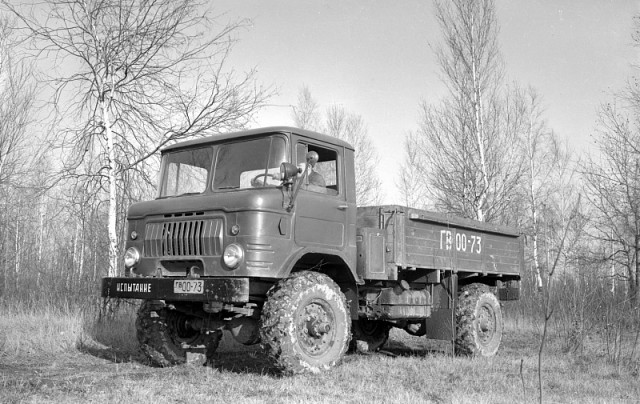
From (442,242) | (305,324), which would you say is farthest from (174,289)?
(442,242)

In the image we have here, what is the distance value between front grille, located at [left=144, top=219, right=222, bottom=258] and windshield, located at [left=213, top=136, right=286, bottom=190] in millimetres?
635

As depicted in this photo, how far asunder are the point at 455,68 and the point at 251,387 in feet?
57.7

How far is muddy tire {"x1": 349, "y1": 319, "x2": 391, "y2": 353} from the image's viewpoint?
33.3 feet

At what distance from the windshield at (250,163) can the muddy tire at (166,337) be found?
1.65 metres

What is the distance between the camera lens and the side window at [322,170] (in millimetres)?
7258

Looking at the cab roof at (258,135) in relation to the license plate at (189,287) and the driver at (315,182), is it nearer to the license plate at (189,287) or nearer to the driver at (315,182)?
the driver at (315,182)

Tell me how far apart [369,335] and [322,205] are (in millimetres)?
3795

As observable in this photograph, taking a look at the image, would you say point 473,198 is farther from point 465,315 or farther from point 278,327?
point 278,327

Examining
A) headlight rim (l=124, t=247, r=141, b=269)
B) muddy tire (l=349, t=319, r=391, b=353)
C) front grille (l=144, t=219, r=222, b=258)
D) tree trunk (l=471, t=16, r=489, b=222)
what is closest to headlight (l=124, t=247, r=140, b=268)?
headlight rim (l=124, t=247, r=141, b=269)

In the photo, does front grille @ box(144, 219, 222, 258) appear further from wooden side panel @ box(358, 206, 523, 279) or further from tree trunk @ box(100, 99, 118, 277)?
tree trunk @ box(100, 99, 118, 277)

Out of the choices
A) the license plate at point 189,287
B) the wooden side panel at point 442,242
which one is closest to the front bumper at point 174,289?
the license plate at point 189,287

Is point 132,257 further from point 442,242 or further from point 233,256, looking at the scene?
point 442,242

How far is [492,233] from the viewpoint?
1037 centimetres

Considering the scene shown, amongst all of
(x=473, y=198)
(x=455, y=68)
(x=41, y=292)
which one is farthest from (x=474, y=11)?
(x=41, y=292)
